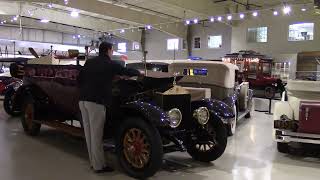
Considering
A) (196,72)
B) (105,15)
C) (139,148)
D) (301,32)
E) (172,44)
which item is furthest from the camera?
(172,44)

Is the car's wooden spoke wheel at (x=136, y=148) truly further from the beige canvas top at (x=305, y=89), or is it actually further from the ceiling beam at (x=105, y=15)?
the ceiling beam at (x=105, y=15)

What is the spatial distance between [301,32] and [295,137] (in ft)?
52.5

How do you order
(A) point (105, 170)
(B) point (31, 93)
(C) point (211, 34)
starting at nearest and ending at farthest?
(A) point (105, 170), (B) point (31, 93), (C) point (211, 34)

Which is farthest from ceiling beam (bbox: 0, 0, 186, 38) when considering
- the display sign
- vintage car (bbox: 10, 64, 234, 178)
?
vintage car (bbox: 10, 64, 234, 178)

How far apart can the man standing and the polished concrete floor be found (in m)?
0.27

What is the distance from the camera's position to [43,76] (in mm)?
6184

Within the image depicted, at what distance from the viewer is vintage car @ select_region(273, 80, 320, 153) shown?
5113 millimetres

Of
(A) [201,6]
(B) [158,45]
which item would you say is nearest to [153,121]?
(A) [201,6]

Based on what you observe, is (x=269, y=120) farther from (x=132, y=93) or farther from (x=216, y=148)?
(x=132, y=93)

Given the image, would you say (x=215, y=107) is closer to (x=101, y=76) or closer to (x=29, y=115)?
(x=101, y=76)

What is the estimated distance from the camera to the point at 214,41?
80.1 feet

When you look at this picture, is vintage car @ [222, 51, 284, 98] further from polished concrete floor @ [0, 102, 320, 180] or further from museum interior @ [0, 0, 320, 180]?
polished concrete floor @ [0, 102, 320, 180]

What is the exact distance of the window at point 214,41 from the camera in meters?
24.0

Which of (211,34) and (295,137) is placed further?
(211,34)
